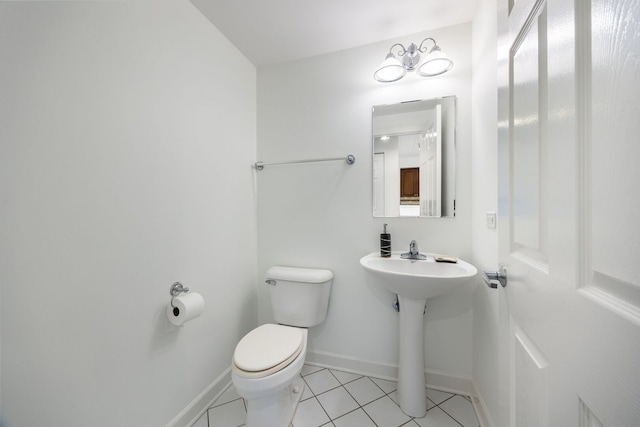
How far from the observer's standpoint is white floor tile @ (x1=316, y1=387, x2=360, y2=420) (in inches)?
51.8

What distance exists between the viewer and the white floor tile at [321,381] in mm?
1498

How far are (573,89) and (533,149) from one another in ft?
0.64

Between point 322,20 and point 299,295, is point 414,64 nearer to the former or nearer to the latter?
point 322,20

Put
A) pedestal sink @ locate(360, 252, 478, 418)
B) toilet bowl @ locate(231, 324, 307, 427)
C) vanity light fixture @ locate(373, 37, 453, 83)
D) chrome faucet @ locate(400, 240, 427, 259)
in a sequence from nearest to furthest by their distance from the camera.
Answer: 1. toilet bowl @ locate(231, 324, 307, 427)
2. pedestal sink @ locate(360, 252, 478, 418)
3. vanity light fixture @ locate(373, 37, 453, 83)
4. chrome faucet @ locate(400, 240, 427, 259)

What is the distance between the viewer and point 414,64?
4.72 ft

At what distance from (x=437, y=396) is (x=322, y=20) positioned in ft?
7.92

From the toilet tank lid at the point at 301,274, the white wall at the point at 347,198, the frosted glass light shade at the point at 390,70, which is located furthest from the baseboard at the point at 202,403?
the frosted glass light shade at the point at 390,70

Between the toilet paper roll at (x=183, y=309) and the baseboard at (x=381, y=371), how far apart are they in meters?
1.00

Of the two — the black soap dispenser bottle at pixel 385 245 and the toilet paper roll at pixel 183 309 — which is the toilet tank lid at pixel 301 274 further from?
the toilet paper roll at pixel 183 309

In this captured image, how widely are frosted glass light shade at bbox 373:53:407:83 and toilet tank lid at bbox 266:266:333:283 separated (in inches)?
52.9

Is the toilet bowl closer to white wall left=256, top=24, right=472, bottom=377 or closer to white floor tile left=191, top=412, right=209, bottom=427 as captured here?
white floor tile left=191, top=412, right=209, bottom=427

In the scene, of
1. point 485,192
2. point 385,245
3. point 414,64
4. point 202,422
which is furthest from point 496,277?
point 202,422

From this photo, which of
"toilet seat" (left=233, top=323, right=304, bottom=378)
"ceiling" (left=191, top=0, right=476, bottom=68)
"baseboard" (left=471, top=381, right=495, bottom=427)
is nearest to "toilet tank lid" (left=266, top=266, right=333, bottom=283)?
"toilet seat" (left=233, top=323, right=304, bottom=378)

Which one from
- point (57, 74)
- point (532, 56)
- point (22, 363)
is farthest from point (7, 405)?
point (532, 56)
